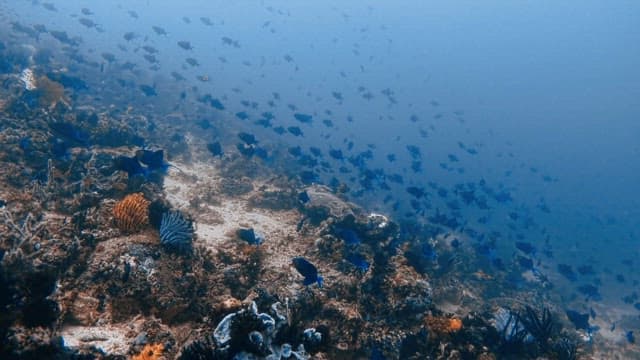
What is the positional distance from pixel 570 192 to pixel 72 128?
123163 millimetres

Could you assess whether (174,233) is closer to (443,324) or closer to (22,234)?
(22,234)

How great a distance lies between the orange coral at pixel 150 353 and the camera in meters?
4.77

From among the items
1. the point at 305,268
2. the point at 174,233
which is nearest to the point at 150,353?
the point at 305,268

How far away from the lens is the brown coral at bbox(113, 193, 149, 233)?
309 inches

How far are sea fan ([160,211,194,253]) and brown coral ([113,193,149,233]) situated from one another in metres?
0.53

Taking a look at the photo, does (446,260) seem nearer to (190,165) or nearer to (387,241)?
(387,241)

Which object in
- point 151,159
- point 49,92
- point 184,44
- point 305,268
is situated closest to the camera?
point 305,268

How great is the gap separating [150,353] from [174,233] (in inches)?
122

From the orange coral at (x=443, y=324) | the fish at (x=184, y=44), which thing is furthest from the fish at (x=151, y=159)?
the fish at (x=184, y=44)

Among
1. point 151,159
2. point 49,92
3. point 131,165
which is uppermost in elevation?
point 151,159

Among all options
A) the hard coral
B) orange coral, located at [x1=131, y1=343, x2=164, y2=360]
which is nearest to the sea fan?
orange coral, located at [x1=131, y1=343, x2=164, y2=360]

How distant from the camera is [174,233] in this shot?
767 centimetres

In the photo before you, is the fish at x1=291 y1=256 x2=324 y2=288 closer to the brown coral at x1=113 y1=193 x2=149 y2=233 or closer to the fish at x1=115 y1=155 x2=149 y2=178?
the brown coral at x1=113 y1=193 x2=149 y2=233

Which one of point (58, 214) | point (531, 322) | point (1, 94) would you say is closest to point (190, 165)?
point (1, 94)
